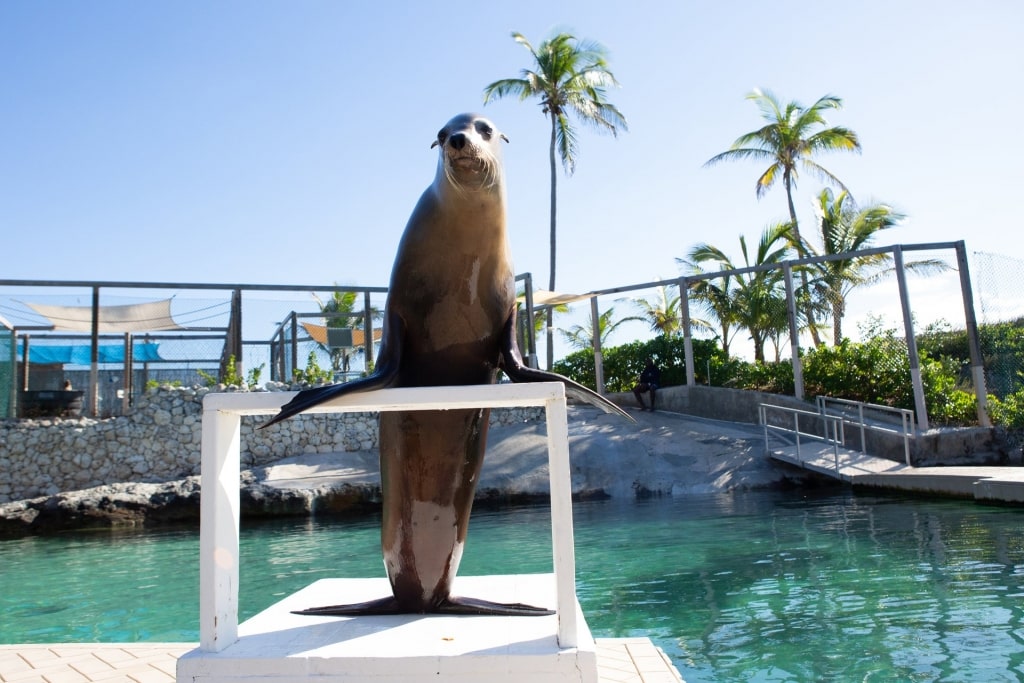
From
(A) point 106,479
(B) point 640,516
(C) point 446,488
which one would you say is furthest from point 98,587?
(A) point 106,479

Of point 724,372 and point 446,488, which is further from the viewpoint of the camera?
point 724,372

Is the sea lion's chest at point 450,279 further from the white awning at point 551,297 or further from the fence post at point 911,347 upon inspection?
the white awning at point 551,297

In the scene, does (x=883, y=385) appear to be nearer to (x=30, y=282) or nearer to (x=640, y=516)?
(x=640, y=516)

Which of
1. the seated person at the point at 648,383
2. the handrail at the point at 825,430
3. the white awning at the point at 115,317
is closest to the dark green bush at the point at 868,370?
the seated person at the point at 648,383

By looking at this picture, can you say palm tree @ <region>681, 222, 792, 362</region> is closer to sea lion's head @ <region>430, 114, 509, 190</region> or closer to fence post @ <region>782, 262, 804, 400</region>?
fence post @ <region>782, 262, 804, 400</region>

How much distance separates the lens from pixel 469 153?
272 cm

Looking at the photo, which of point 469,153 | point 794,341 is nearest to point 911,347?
point 794,341

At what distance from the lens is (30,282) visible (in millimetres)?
13820

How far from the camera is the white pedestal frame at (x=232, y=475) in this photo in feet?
7.87

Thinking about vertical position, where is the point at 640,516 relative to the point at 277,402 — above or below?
below

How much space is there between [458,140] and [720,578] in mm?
4846

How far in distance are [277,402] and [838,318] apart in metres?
19.6

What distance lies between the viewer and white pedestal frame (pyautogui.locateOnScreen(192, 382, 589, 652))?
2398mm

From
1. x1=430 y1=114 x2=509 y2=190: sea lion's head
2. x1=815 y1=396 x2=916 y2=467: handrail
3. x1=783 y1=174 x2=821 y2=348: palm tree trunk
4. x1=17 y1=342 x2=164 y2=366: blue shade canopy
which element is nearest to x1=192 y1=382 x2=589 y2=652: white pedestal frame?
x1=430 y1=114 x2=509 y2=190: sea lion's head
